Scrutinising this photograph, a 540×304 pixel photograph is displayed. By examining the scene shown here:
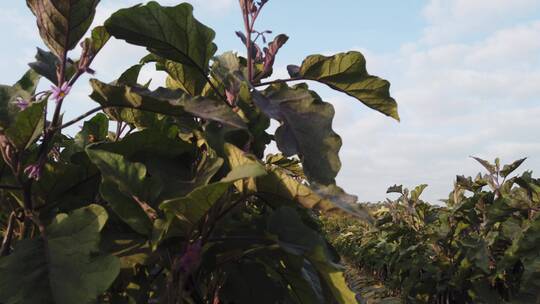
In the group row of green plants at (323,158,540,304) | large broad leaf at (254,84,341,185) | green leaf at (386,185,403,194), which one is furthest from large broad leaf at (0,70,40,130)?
green leaf at (386,185,403,194)

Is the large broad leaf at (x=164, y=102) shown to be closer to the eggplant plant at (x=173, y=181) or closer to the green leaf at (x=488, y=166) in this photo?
the eggplant plant at (x=173, y=181)

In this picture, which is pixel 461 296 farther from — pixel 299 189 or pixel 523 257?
pixel 299 189

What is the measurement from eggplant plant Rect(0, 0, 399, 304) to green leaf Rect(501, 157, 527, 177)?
367cm

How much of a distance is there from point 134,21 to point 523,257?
3.26m

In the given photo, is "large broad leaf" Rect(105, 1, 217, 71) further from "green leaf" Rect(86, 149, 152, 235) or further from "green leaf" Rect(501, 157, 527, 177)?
"green leaf" Rect(501, 157, 527, 177)

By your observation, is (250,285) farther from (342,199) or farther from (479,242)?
(479,242)

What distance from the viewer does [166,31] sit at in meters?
1.23

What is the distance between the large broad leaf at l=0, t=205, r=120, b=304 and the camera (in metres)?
0.99

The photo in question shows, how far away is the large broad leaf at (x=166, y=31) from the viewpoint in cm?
117

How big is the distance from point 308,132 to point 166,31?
16.3 inches

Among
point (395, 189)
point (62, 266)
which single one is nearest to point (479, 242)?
point (395, 189)

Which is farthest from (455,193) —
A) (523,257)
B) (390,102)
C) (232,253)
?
(232,253)

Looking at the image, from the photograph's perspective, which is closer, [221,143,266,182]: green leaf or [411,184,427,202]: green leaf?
[221,143,266,182]: green leaf

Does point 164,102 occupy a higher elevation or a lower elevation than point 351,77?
lower
